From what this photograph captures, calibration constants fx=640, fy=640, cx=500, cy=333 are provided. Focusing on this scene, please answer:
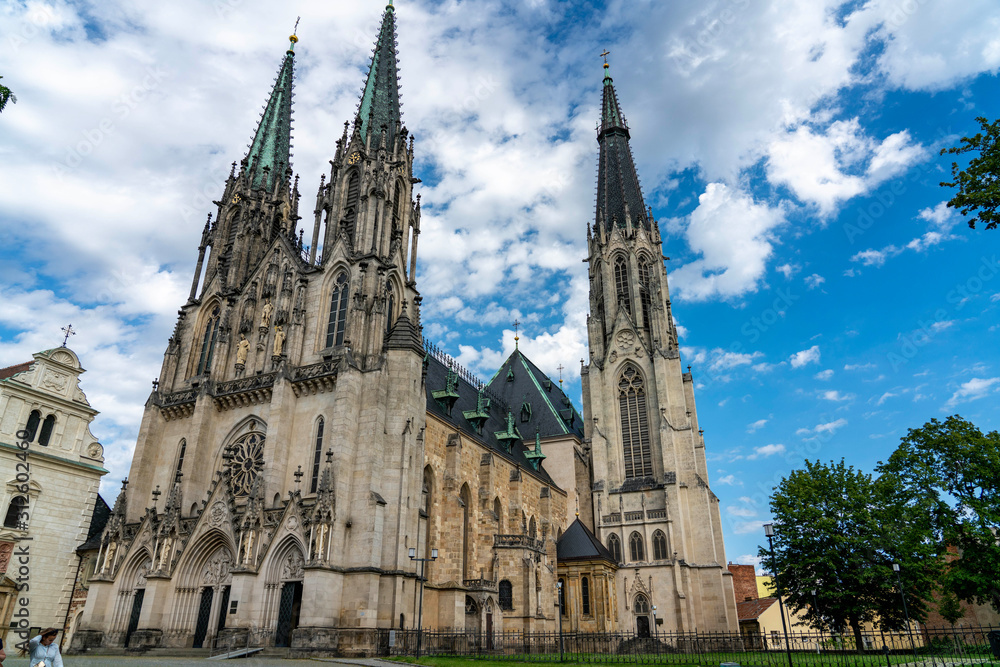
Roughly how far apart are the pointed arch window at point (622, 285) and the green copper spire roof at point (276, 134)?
27.9 m

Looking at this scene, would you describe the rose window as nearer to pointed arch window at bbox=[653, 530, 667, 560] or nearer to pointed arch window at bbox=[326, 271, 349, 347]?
pointed arch window at bbox=[326, 271, 349, 347]

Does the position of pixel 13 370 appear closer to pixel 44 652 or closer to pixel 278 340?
pixel 278 340

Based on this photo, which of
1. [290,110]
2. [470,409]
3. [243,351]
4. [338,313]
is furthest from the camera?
[290,110]

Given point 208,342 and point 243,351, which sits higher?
point 208,342

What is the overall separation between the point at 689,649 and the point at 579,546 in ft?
29.5

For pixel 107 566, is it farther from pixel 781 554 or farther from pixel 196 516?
pixel 781 554

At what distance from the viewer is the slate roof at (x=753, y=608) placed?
54344mm

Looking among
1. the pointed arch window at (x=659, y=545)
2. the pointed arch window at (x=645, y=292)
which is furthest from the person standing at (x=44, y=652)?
the pointed arch window at (x=645, y=292)

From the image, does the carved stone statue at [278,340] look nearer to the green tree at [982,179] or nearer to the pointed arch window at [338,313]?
the pointed arch window at [338,313]

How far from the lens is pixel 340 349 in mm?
31672

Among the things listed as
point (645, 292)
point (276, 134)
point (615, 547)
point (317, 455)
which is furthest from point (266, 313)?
point (645, 292)

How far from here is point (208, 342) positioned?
37406 millimetres

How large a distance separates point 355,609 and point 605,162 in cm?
4891

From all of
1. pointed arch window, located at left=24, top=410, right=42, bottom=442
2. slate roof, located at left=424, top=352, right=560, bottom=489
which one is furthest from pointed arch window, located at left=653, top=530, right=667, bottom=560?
pointed arch window, located at left=24, top=410, right=42, bottom=442
